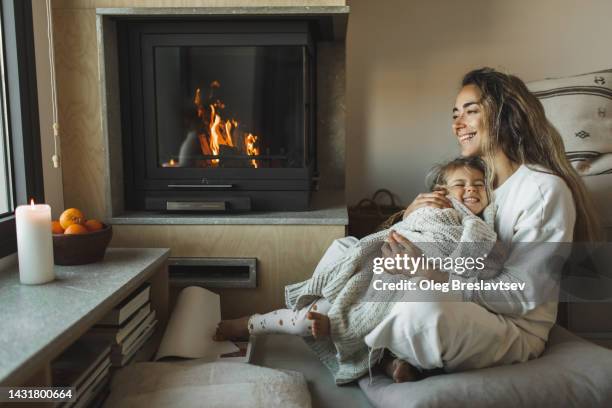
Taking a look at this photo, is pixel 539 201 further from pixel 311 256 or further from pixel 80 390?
pixel 80 390

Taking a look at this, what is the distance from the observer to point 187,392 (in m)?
1.36

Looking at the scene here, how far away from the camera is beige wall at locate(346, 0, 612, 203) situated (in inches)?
98.7

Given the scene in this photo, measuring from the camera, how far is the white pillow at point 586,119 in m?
2.02

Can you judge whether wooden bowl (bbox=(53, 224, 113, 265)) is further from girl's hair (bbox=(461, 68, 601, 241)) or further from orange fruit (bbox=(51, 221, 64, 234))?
girl's hair (bbox=(461, 68, 601, 241))

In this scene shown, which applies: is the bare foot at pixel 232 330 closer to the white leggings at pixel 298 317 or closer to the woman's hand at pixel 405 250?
the white leggings at pixel 298 317

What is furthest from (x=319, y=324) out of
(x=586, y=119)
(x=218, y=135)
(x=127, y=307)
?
(x=586, y=119)

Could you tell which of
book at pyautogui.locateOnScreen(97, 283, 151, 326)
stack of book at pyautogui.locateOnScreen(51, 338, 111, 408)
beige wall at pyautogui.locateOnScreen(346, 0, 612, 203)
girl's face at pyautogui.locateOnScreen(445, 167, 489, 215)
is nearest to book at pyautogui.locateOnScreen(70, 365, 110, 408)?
stack of book at pyautogui.locateOnScreen(51, 338, 111, 408)

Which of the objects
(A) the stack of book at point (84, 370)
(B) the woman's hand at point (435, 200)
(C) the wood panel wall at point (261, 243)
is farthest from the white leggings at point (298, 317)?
(A) the stack of book at point (84, 370)

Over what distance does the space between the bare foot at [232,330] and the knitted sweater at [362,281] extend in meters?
0.17

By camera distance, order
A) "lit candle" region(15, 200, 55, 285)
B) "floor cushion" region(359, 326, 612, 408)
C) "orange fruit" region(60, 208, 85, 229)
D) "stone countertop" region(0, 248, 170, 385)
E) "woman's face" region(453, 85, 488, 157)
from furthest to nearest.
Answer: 1. "woman's face" region(453, 85, 488, 157)
2. "orange fruit" region(60, 208, 85, 229)
3. "lit candle" region(15, 200, 55, 285)
4. "floor cushion" region(359, 326, 612, 408)
5. "stone countertop" region(0, 248, 170, 385)

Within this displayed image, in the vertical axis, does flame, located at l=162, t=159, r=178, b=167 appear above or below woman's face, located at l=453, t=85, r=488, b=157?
below

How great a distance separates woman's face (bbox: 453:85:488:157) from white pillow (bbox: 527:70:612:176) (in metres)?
0.52

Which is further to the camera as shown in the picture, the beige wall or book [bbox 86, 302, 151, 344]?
the beige wall

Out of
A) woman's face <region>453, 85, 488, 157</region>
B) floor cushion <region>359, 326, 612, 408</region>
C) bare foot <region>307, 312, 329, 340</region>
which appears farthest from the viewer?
woman's face <region>453, 85, 488, 157</region>
